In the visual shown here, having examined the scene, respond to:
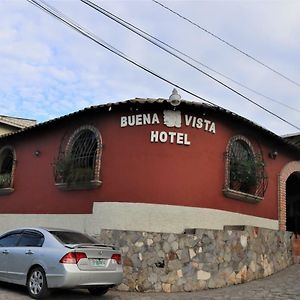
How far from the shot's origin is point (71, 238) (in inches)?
364

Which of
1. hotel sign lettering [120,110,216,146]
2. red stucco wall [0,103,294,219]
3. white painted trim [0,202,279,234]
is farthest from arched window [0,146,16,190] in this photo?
hotel sign lettering [120,110,216,146]

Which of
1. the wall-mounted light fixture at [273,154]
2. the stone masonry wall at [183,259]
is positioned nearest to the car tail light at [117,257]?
the stone masonry wall at [183,259]

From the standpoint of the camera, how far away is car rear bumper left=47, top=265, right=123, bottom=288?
27.1 ft

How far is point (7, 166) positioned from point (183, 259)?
377 inches

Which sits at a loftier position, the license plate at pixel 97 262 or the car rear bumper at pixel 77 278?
the license plate at pixel 97 262

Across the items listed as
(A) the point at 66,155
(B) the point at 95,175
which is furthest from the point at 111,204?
(A) the point at 66,155

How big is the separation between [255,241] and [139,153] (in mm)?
3786

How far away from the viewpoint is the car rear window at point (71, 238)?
903cm

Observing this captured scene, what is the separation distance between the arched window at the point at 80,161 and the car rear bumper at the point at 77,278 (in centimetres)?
409

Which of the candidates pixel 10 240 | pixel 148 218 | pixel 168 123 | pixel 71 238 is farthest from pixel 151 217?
pixel 10 240

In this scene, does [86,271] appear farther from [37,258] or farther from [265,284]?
[265,284]

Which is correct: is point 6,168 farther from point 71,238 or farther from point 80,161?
point 71,238

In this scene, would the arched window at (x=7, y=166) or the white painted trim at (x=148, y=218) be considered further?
the arched window at (x=7, y=166)

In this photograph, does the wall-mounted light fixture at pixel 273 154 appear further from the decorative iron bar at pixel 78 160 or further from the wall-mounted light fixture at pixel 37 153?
the wall-mounted light fixture at pixel 37 153
